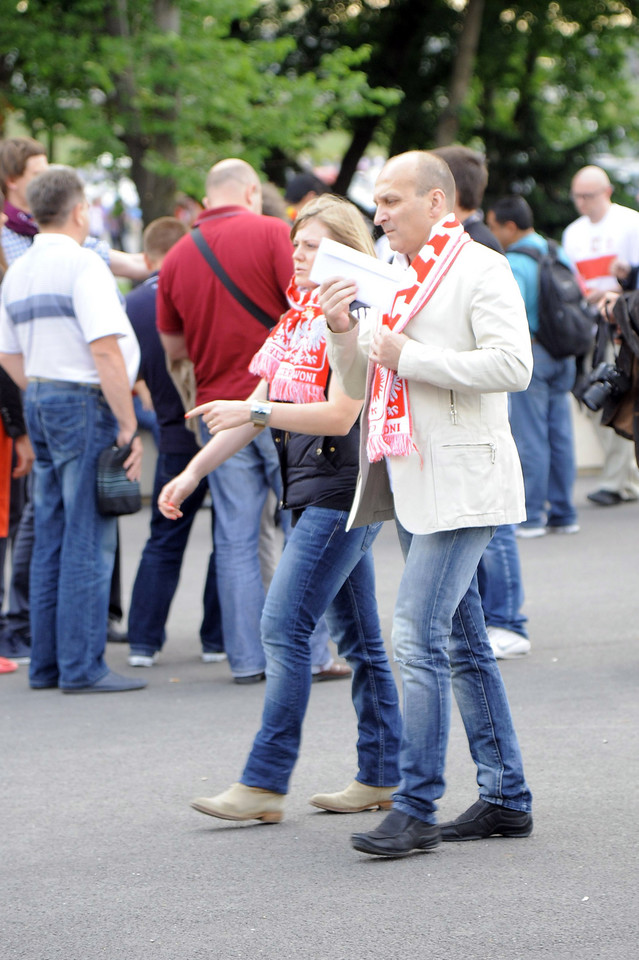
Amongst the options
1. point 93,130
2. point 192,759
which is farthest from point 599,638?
point 93,130

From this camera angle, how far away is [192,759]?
516 centimetres

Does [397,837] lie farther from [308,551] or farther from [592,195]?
[592,195]

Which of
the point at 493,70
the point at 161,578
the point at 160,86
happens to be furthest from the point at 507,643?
the point at 493,70

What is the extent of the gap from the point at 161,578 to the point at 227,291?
56.1 inches

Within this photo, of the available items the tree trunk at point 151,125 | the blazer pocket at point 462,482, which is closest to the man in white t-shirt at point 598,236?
the blazer pocket at point 462,482

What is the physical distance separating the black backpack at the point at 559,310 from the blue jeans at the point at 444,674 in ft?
17.7

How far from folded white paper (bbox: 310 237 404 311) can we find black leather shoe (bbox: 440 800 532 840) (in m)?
1.49

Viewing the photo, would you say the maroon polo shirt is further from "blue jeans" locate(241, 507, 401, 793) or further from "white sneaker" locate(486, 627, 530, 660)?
"blue jeans" locate(241, 507, 401, 793)

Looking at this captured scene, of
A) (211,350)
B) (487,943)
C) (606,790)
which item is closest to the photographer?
(487,943)

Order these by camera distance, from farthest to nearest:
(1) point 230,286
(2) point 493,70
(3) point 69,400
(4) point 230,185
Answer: (2) point 493,70, (4) point 230,185, (1) point 230,286, (3) point 69,400

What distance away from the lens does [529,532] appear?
31.9ft

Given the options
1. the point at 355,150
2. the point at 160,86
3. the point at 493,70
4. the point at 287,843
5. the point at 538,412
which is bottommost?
the point at 287,843

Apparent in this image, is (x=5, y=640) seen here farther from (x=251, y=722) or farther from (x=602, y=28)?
(x=602, y=28)

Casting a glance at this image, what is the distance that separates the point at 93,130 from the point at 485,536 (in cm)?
1454
